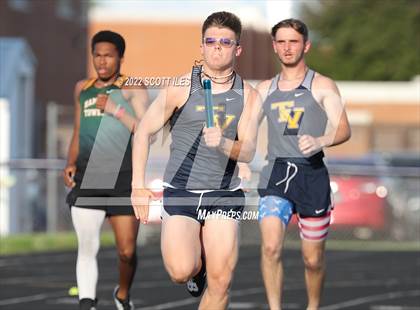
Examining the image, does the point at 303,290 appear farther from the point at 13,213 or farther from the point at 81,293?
the point at 13,213

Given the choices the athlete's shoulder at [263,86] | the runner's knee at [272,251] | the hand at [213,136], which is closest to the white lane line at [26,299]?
the runner's knee at [272,251]

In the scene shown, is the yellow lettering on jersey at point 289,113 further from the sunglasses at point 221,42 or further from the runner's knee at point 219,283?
the runner's knee at point 219,283

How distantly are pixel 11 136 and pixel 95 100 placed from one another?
1665 cm

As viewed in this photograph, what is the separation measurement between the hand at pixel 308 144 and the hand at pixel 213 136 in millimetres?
1959

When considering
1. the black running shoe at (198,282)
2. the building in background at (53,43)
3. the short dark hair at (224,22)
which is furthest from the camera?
the building in background at (53,43)

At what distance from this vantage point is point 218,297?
29.2ft

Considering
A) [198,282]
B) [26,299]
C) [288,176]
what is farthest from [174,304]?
[198,282]

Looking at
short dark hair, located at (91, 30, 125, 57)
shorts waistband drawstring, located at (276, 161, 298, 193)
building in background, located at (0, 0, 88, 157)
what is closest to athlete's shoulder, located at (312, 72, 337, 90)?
shorts waistband drawstring, located at (276, 161, 298, 193)

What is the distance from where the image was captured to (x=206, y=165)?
924 cm

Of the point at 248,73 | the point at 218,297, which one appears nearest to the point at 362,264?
the point at 218,297

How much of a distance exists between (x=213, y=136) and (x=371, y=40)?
68153 millimetres

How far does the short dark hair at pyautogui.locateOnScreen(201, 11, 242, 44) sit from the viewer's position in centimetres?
916

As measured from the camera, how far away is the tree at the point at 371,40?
7456 centimetres

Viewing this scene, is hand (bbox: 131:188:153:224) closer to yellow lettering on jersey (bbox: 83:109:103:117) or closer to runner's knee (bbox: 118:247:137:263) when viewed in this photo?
yellow lettering on jersey (bbox: 83:109:103:117)
